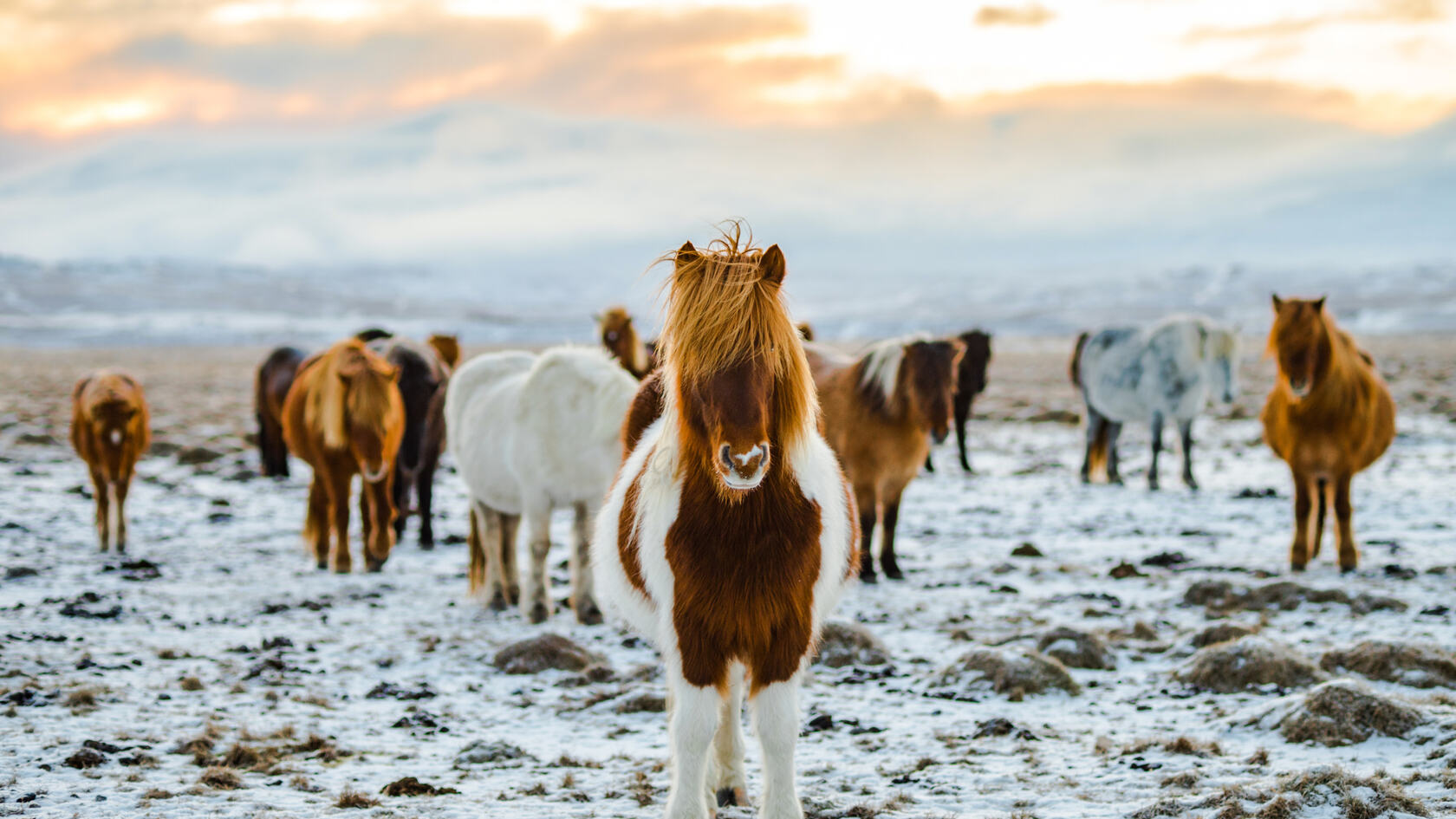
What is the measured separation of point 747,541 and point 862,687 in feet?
8.98

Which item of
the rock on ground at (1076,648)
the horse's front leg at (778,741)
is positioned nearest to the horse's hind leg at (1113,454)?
the rock on ground at (1076,648)

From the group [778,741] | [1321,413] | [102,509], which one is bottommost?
[102,509]

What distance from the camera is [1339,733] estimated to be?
4.79m

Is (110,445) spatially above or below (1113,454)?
above

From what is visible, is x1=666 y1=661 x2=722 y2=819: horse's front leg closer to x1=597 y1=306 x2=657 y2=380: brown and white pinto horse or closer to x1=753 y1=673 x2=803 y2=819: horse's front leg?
x1=753 y1=673 x2=803 y2=819: horse's front leg

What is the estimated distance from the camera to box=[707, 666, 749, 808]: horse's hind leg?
4430 mm

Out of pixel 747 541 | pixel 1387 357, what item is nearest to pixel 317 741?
pixel 747 541

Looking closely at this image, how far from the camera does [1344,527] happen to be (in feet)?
28.8

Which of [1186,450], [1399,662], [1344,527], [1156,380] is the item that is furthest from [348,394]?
[1156,380]

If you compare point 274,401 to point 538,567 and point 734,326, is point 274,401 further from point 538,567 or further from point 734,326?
point 734,326

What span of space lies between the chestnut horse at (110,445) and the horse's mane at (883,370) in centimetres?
707

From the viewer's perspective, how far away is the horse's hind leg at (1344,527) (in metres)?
8.71

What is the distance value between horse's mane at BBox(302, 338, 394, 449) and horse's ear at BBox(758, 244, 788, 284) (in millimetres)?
6257

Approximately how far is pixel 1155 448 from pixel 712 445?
41.5 ft
